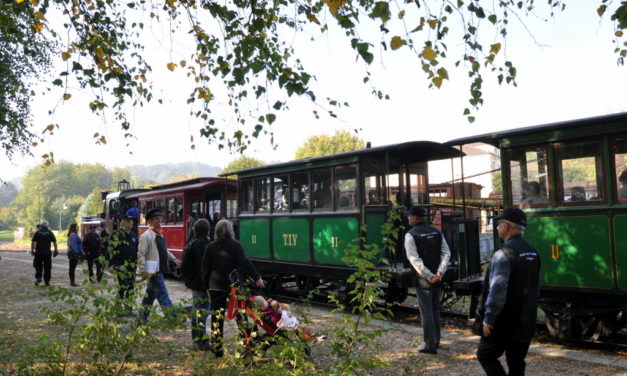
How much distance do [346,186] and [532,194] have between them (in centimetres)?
350

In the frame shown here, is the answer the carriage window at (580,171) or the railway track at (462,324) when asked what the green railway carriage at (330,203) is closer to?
the railway track at (462,324)

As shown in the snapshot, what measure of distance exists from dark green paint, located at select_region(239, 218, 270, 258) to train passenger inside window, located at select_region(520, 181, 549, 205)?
597 cm

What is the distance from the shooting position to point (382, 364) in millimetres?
3404

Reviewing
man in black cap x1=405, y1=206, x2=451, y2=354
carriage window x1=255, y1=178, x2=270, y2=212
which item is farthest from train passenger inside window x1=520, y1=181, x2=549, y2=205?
A: carriage window x1=255, y1=178, x2=270, y2=212

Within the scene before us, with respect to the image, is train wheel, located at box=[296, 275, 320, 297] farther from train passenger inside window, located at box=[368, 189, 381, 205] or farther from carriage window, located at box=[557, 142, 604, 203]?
carriage window, located at box=[557, 142, 604, 203]

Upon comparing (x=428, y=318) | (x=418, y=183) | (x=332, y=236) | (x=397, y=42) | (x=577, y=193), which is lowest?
(x=428, y=318)

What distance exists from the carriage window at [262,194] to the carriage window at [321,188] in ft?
5.43

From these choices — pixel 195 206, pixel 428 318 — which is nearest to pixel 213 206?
pixel 195 206

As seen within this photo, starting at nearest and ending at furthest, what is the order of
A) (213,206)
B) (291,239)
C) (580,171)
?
1. (580,171)
2. (291,239)
3. (213,206)

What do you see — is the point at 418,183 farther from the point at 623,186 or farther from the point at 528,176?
the point at 623,186

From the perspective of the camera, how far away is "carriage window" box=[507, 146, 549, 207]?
738cm

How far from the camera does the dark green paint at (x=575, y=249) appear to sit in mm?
6641

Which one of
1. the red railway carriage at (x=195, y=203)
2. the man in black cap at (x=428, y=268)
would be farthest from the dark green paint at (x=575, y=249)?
the red railway carriage at (x=195, y=203)

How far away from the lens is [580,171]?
23.1 feet
